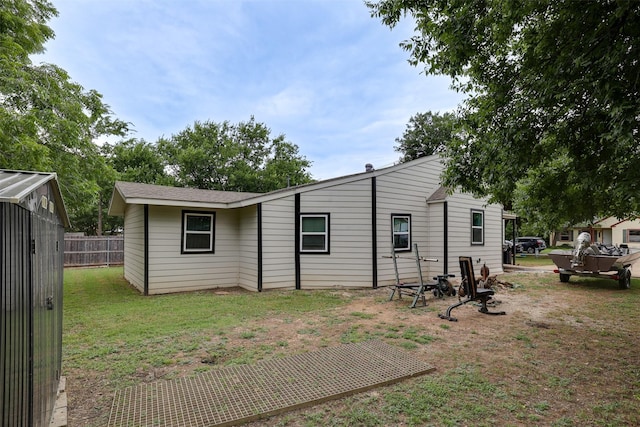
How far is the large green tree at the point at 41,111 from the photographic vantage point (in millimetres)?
6762

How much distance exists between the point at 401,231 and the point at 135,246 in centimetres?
853

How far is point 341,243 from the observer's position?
31.4ft

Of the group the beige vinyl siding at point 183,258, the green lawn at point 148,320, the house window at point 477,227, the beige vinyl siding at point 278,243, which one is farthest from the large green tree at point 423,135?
the green lawn at point 148,320

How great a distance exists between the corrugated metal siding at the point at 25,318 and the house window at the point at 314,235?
7.26 m

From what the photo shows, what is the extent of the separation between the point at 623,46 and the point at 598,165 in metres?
1.43

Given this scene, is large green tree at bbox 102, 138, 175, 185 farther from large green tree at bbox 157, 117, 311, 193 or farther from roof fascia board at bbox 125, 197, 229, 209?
roof fascia board at bbox 125, 197, 229, 209

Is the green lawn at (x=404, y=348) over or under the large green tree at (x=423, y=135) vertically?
under

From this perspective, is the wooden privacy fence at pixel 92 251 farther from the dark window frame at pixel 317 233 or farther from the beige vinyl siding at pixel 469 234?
the beige vinyl siding at pixel 469 234

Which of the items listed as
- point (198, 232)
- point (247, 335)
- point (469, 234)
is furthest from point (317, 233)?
point (469, 234)

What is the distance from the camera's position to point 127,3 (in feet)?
29.0

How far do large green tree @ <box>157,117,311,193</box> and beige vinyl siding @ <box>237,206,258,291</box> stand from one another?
758 inches

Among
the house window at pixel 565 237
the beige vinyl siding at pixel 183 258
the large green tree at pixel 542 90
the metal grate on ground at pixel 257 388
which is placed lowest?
the house window at pixel 565 237

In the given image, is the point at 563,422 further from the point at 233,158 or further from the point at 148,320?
the point at 233,158

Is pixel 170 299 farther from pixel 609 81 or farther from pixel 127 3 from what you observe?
pixel 609 81
